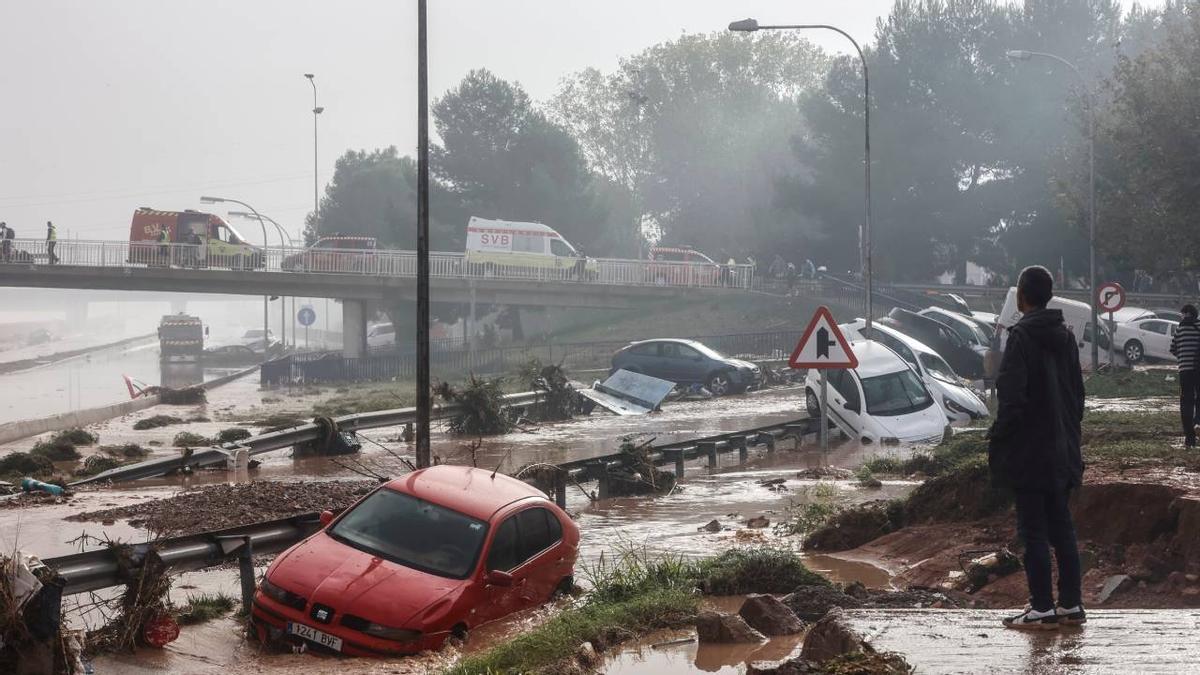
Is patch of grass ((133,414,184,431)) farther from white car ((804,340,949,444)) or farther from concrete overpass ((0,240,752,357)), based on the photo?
concrete overpass ((0,240,752,357))

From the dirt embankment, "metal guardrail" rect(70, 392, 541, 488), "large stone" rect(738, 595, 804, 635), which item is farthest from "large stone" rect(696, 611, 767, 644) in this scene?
"metal guardrail" rect(70, 392, 541, 488)

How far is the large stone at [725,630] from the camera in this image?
806 centimetres

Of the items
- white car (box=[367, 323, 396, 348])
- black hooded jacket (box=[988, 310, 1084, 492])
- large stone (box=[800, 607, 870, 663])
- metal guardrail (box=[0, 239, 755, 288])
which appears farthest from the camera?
white car (box=[367, 323, 396, 348])

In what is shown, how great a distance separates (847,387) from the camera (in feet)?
80.4

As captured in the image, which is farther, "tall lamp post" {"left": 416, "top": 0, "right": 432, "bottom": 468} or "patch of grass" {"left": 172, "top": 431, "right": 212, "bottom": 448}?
"patch of grass" {"left": 172, "top": 431, "right": 212, "bottom": 448}

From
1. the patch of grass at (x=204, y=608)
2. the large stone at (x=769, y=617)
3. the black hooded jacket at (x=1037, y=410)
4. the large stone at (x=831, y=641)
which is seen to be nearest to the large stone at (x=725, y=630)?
the large stone at (x=769, y=617)

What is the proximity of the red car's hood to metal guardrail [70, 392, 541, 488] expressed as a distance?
416 inches

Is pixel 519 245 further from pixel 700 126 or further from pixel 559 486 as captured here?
pixel 559 486

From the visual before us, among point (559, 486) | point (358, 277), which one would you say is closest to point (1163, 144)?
point (559, 486)

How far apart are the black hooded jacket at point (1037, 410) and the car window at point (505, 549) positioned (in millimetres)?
4046

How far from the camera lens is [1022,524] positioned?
7254 millimetres

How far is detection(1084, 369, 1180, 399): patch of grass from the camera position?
3022 cm

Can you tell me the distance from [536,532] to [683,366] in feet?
86.4

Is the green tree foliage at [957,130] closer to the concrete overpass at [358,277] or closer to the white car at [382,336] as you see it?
the concrete overpass at [358,277]
